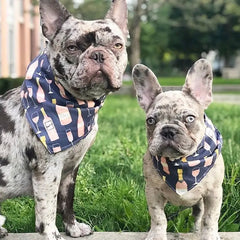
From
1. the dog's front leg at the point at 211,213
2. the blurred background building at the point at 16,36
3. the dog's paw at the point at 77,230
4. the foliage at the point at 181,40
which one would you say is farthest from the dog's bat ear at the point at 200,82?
the foliage at the point at 181,40

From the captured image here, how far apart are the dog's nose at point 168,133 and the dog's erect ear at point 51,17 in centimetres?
93

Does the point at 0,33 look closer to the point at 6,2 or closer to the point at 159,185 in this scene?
the point at 6,2

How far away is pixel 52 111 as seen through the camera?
10.1ft

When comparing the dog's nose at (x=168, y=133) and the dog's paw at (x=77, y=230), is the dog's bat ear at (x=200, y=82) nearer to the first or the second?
the dog's nose at (x=168, y=133)

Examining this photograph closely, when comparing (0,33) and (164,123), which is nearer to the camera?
(164,123)

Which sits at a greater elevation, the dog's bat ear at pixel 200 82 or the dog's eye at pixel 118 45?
the dog's eye at pixel 118 45

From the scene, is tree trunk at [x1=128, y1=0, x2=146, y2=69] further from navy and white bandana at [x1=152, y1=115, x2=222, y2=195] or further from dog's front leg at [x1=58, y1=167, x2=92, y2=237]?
navy and white bandana at [x1=152, y1=115, x2=222, y2=195]

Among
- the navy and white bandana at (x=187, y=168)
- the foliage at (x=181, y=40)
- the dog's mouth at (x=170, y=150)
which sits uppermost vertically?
the dog's mouth at (x=170, y=150)

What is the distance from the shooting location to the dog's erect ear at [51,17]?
309 centimetres

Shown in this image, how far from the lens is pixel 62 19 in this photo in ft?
10.2

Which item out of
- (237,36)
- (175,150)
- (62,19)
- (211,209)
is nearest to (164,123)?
(175,150)

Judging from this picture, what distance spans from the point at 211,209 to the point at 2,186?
1.40 m

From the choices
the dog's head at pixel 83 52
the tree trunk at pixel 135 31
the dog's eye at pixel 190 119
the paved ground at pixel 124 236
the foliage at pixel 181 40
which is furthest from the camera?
the foliage at pixel 181 40

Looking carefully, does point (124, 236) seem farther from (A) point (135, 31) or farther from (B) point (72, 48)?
(A) point (135, 31)
